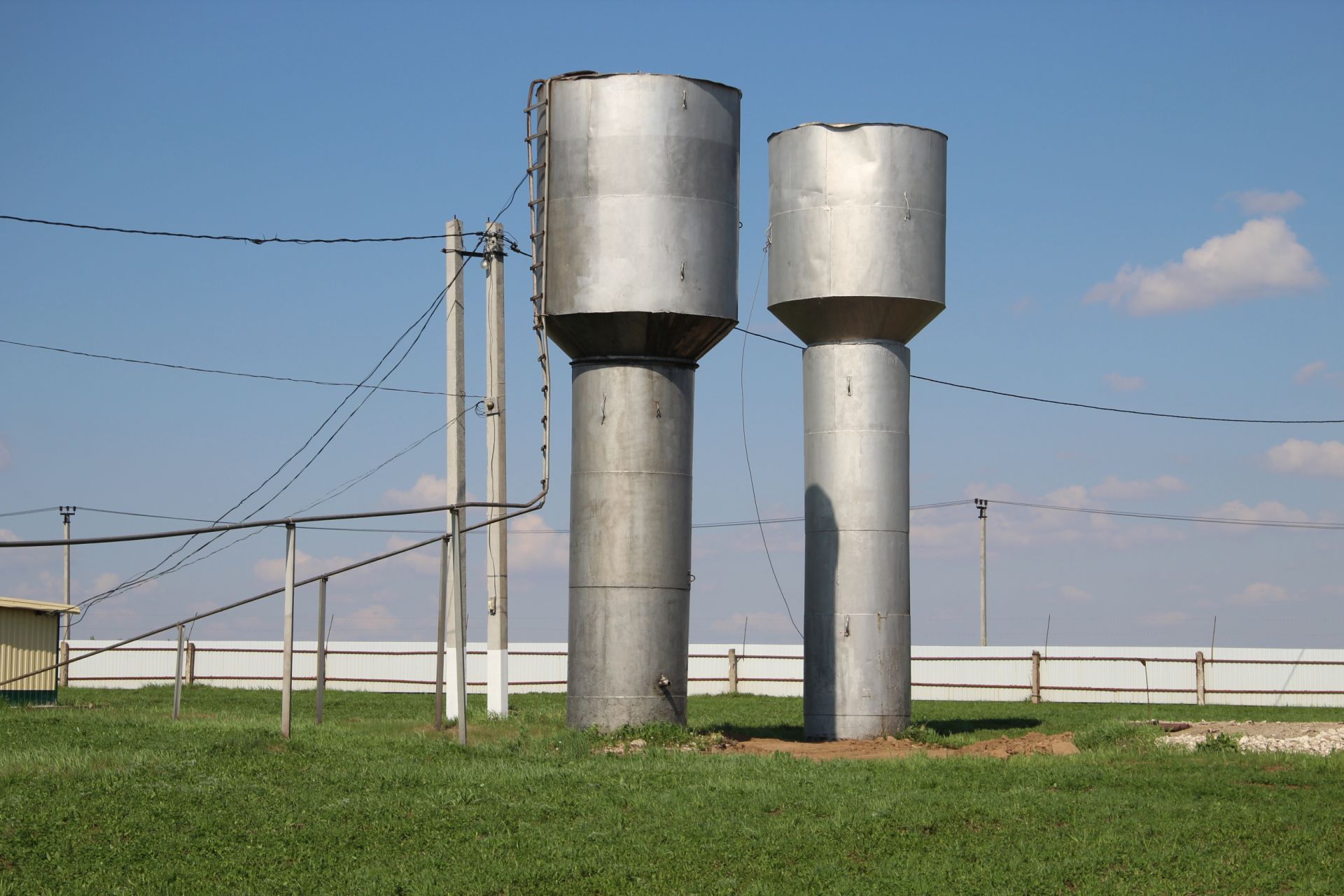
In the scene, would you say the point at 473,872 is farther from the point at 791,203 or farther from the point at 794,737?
the point at 791,203

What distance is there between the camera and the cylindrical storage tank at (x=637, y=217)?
20.4 m

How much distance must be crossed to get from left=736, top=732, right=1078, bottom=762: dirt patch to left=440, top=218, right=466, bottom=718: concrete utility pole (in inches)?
276

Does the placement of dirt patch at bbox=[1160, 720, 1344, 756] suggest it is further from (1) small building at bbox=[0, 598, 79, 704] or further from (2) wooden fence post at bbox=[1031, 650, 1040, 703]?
(1) small building at bbox=[0, 598, 79, 704]

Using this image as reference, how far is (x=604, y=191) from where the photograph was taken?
20547mm

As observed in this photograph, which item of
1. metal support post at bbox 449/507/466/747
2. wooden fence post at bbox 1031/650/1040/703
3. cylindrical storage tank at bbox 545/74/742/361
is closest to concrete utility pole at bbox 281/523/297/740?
metal support post at bbox 449/507/466/747

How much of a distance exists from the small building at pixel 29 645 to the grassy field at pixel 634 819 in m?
14.9

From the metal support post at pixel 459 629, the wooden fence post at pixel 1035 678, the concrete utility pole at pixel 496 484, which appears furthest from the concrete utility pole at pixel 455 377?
the wooden fence post at pixel 1035 678

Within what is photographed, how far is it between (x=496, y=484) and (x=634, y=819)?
12.8m

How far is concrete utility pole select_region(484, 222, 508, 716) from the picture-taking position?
1043 inches

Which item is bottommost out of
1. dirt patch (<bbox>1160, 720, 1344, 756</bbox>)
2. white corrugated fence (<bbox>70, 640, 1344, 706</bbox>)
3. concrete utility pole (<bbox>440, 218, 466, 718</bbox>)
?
white corrugated fence (<bbox>70, 640, 1344, 706</bbox>)

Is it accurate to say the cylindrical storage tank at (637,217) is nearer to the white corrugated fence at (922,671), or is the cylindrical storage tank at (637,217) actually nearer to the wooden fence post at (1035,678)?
the white corrugated fence at (922,671)

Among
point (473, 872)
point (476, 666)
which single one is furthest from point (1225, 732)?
point (476, 666)

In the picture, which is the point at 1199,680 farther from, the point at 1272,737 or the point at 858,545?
the point at 858,545

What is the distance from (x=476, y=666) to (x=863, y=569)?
61.2 ft
